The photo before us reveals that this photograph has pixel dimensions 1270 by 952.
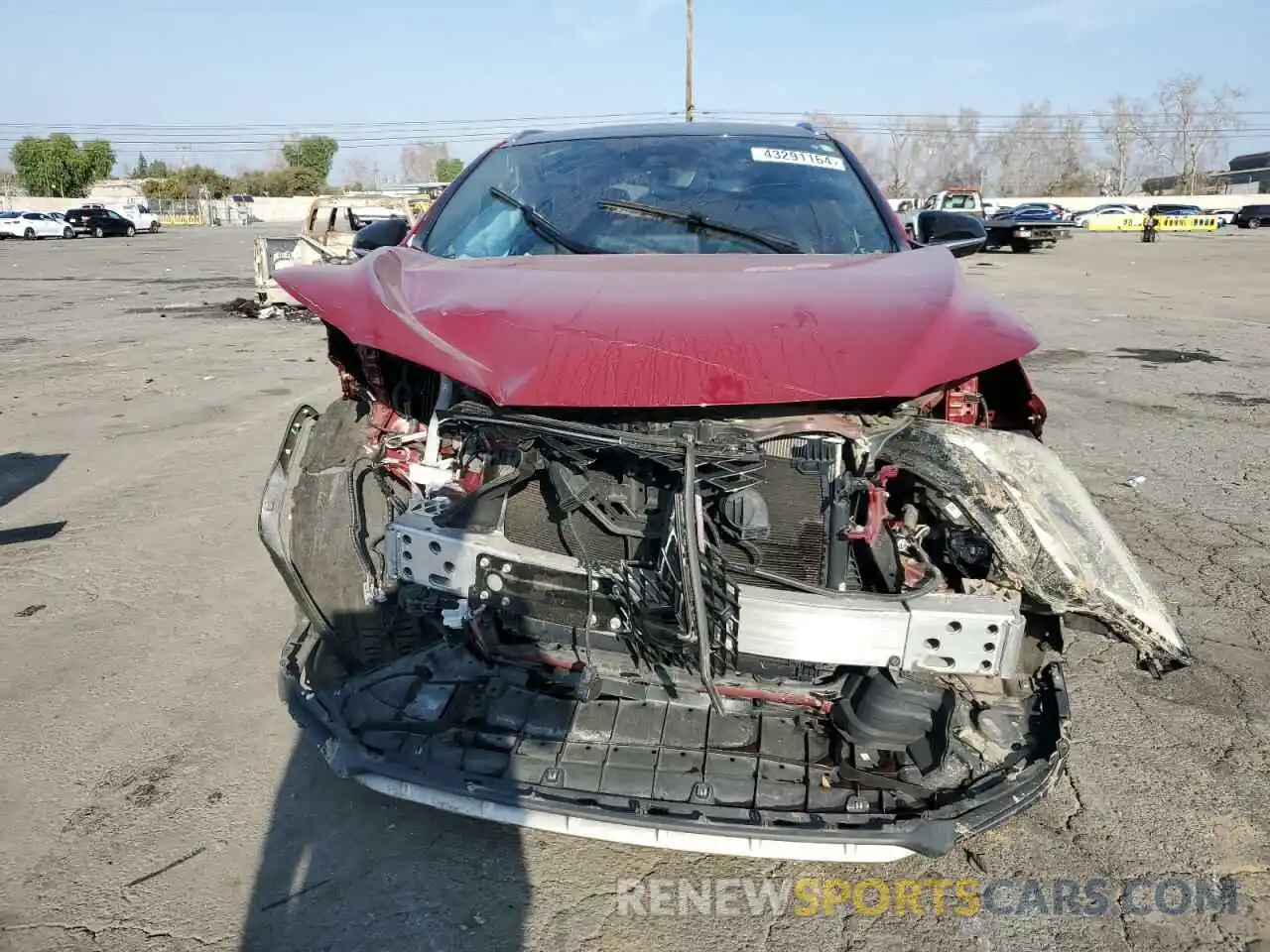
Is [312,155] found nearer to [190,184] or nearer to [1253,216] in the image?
[190,184]

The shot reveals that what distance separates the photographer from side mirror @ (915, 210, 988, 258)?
3.76 meters

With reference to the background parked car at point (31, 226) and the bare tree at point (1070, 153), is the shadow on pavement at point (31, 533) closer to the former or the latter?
the background parked car at point (31, 226)

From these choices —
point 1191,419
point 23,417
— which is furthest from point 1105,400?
point 23,417

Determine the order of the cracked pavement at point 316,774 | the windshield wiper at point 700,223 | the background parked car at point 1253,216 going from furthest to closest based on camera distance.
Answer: the background parked car at point 1253,216 → the windshield wiper at point 700,223 → the cracked pavement at point 316,774

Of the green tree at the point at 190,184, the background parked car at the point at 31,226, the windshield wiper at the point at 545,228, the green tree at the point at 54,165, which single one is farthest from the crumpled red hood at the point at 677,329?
the green tree at the point at 54,165

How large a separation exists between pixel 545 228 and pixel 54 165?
81.9 metres

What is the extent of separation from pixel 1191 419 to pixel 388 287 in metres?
6.64

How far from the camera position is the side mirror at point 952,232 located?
3756 mm

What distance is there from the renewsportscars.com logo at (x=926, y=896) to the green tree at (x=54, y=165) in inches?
3276

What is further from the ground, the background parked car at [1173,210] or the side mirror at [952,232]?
the background parked car at [1173,210]

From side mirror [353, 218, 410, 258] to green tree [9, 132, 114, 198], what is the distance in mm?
80724

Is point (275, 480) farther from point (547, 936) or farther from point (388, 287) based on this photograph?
point (547, 936)

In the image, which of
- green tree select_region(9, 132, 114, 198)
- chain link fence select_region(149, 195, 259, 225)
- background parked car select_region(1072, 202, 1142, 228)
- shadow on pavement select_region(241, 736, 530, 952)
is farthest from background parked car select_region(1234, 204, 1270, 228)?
green tree select_region(9, 132, 114, 198)

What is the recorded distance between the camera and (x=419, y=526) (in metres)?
2.31
